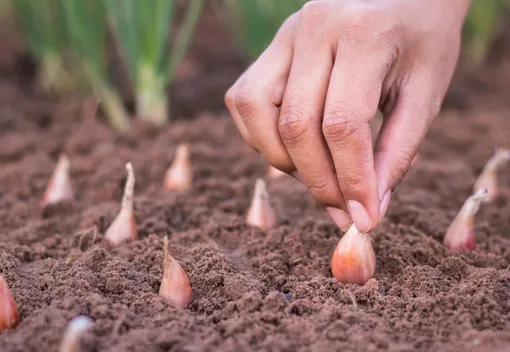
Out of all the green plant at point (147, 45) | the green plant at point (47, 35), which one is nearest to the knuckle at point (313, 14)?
the green plant at point (147, 45)

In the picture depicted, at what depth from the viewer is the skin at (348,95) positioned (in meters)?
1.09

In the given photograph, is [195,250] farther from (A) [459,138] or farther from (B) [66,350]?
(A) [459,138]

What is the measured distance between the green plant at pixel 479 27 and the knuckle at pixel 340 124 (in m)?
2.42

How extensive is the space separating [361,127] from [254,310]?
35cm

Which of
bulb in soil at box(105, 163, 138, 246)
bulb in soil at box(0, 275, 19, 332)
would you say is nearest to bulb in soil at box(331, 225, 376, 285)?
bulb in soil at box(105, 163, 138, 246)

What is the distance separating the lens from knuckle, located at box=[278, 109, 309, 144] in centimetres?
110

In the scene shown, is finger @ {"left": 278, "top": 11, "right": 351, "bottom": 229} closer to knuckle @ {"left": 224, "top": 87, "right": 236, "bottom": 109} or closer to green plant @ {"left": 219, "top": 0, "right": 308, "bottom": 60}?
knuckle @ {"left": 224, "top": 87, "right": 236, "bottom": 109}

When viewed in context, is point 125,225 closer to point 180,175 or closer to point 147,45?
point 180,175

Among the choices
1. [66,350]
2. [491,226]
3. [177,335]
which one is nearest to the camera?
[66,350]

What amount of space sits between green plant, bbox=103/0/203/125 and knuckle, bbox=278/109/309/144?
4.09 ft

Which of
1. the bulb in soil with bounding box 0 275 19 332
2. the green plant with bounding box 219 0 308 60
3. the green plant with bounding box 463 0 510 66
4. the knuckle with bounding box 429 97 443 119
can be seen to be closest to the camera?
the bulb in soil with bounding box 0 275 19 332

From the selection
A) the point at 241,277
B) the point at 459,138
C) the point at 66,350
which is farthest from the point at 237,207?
the point at 459,138

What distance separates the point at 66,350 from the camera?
0.88m

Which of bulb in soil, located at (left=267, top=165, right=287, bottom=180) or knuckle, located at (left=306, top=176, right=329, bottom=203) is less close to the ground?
knuckle, located at (left=306, top=176, right=329, bottom=203)
